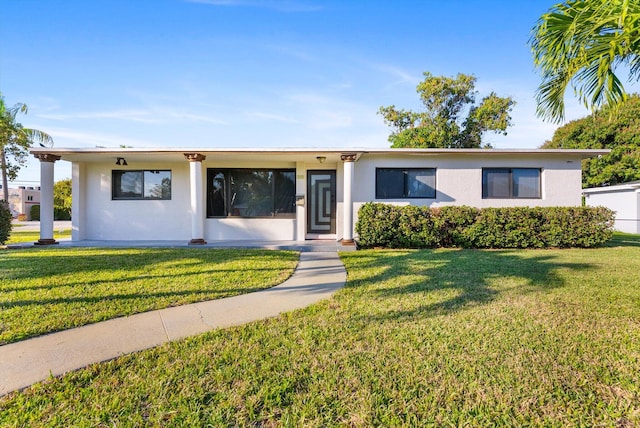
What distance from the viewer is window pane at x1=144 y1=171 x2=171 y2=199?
1053 cm

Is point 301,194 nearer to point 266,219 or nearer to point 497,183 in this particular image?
point 266,219

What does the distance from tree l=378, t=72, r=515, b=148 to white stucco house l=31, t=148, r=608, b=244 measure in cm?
1100

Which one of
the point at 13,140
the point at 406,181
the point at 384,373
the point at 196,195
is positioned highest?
the point at 13,140

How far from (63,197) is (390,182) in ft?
107

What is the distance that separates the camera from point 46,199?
925 cm

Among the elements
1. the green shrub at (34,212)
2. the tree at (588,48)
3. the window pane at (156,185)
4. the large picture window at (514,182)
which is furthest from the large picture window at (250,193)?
the green shrub at (34,212)

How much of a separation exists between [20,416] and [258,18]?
32.2 ft

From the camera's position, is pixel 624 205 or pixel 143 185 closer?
pixel 143 185

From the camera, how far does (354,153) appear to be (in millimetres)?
8984

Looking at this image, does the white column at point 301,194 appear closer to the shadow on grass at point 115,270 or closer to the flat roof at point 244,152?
the flat roof at point 244,152

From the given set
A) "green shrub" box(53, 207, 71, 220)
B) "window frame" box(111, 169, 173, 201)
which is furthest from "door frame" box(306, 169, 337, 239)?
"green shrub" box(53, 207, 71, 220)

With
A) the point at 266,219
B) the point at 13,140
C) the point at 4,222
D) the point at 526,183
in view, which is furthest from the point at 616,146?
the point at 13,140

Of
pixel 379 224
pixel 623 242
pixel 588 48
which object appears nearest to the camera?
pixel 588 48

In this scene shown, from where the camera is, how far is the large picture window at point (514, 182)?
33.4 feet
